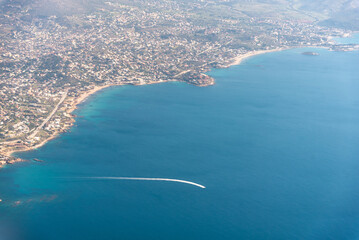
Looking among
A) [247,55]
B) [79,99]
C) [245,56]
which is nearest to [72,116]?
[79,99]

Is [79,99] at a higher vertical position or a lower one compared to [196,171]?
higher

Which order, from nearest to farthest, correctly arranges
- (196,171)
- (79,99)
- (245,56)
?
(196,171) → (79,99) → (245,56)

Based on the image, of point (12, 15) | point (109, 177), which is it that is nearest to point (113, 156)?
point (109, 177)

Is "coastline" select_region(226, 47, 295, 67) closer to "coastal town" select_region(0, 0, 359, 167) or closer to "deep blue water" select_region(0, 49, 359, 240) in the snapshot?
"coastal town" select_region(0, 0, 359, 167)

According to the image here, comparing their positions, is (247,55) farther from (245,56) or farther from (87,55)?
(87,55)

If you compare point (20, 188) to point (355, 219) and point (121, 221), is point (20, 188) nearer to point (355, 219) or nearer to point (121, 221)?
point (121, 221)

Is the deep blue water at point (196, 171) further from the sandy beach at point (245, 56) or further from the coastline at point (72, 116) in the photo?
the sandy beach at point (245, 56)
